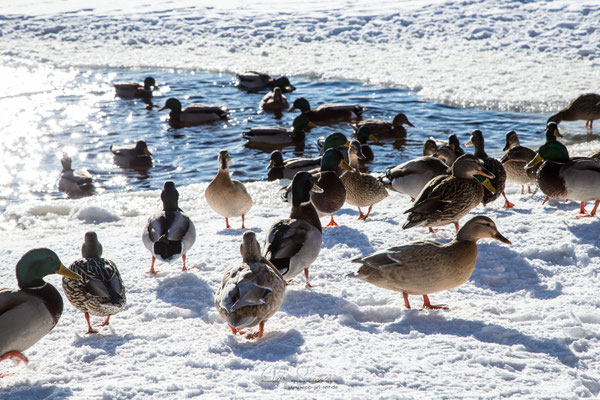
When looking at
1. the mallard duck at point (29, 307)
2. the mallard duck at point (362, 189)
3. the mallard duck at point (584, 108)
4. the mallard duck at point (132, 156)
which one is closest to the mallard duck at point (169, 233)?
the mallard duck at point (29, 307)

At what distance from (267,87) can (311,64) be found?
2.84m

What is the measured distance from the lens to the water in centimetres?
1184

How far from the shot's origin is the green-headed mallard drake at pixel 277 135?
43.9 ft

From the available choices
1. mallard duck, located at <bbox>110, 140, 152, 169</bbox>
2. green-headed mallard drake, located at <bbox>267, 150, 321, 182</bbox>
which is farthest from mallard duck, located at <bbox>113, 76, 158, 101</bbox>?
green-headed mallard drake, located at <bbox>267, 150, 321, 182</bbox>

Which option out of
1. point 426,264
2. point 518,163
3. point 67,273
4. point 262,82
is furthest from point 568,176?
point 262,82

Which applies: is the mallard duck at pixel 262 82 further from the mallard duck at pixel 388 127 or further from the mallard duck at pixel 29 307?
the mallard duck at pixel 29 307

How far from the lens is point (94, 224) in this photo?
27.6ft

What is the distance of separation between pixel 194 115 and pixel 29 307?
440 inches

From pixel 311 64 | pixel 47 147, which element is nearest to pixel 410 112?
pixel 311 64

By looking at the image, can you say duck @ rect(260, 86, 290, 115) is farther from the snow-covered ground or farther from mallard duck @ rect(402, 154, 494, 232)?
mallard duck @ rect(402, 154, 494, 232)

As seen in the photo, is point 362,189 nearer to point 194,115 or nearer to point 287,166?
point 287,166

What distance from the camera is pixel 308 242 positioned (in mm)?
5508

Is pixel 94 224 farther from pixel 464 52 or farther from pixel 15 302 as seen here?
pixel 464 52

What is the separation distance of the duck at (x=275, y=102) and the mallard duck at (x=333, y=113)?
1.34 m
